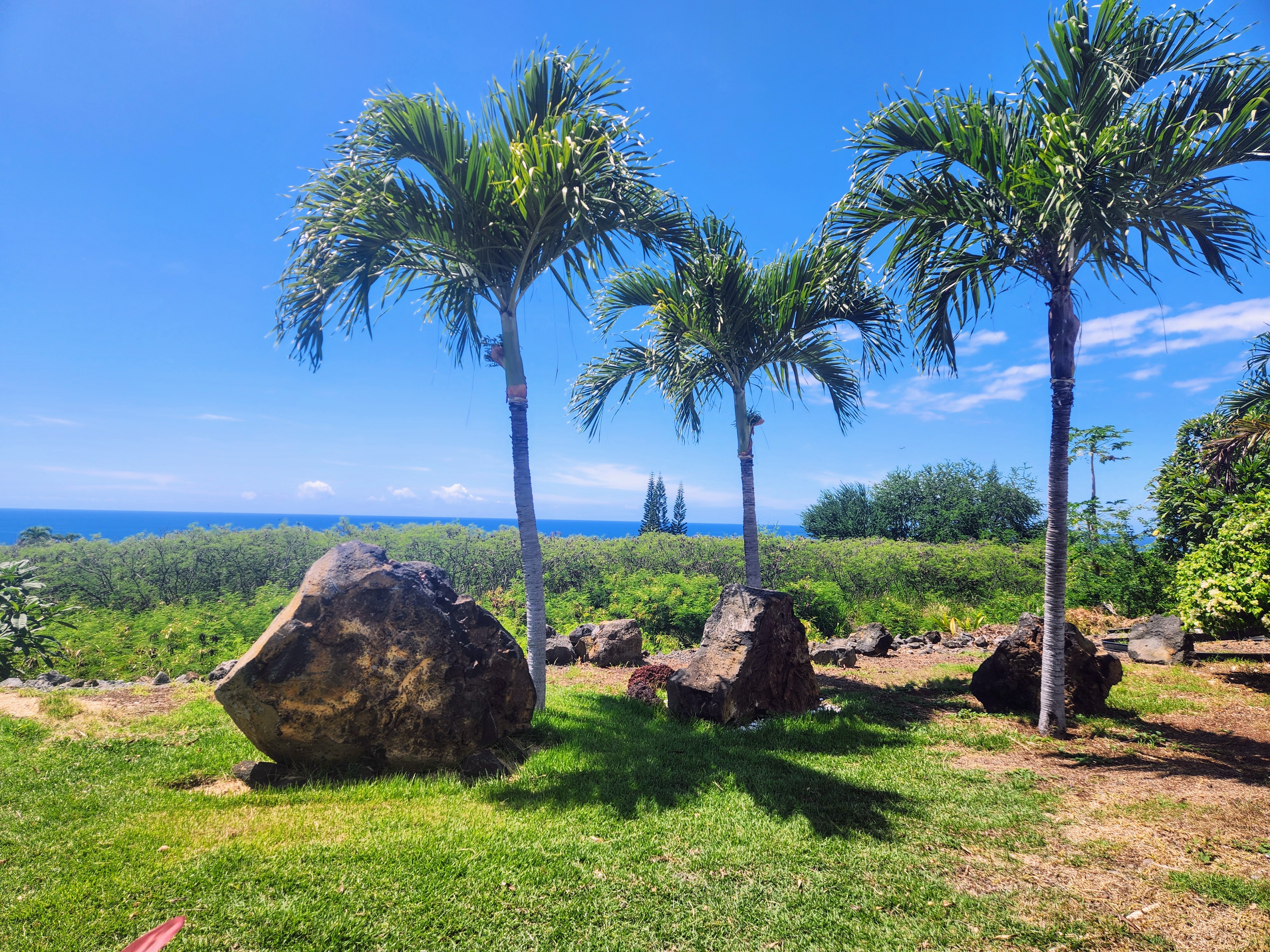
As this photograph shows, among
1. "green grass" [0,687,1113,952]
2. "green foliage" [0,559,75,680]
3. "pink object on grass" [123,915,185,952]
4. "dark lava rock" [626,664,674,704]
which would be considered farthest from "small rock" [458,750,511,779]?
"green foliage" [0,559,75,680]

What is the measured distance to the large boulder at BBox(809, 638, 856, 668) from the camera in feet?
34.9

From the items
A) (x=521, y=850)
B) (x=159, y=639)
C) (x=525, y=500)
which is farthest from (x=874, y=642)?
(x=159, y=639)

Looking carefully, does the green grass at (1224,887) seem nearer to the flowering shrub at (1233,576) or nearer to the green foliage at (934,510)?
the flowering shrub at (1233,576)

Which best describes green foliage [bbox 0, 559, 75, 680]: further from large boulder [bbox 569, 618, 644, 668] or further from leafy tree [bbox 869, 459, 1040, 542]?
leafy tree [bbox 869, 459, 1040, 542]

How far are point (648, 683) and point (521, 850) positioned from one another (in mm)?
4431

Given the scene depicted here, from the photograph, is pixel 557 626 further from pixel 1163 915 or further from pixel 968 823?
pixel 1163 915

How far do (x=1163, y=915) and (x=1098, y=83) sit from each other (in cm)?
721

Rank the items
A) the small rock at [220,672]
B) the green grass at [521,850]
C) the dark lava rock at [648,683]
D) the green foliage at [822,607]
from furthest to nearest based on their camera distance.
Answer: the green foliage at [822,607] < the small rock at [220,672] < the dark lava rock at [648,683] < the green grass at [521,850]

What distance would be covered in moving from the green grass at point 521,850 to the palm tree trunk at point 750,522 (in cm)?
375

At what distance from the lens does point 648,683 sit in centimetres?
820

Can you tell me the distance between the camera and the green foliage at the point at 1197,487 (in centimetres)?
1018

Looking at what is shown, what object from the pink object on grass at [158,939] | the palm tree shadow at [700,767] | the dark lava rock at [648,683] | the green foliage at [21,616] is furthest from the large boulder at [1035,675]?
the green foliage at [21,616]

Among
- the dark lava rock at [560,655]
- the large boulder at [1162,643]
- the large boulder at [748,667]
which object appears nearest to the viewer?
the large boulder at [748,667]

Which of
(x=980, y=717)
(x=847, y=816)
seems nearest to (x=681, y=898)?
(x=847, y=816)
